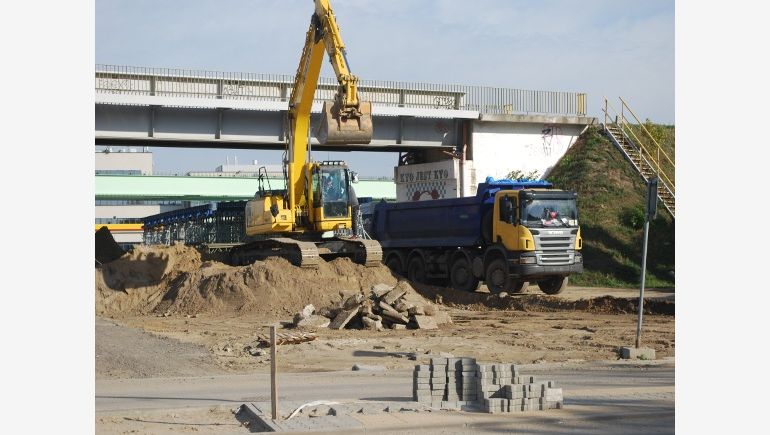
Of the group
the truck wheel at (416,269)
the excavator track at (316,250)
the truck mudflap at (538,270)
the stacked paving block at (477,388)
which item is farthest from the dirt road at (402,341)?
the truck wheel at (416,269)

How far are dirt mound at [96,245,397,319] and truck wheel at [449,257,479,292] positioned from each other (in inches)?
105

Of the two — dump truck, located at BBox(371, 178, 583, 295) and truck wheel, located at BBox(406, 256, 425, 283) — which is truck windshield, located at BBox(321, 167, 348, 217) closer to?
dump truck, located at BBox(371, 178, 583, 295)

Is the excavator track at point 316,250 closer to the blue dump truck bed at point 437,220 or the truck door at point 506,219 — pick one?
the blue dump truck bed at point 437,220

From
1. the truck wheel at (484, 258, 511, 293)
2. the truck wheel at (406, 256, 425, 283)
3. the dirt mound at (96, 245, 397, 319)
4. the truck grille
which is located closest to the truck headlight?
the truck grille

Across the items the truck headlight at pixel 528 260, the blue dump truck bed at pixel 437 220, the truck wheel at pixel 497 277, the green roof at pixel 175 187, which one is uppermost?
the green roof at pixel 175 187

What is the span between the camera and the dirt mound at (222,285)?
26.4 meters

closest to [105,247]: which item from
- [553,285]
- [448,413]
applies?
[553,285]

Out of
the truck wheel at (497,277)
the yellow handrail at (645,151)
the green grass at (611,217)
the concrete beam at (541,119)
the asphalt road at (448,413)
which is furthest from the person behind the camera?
the concrete beam at (541,119)

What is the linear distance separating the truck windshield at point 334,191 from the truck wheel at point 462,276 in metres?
3.82

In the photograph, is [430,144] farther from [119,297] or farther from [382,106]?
[119,297]

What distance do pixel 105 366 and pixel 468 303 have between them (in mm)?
14310

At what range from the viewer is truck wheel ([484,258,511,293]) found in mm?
29531

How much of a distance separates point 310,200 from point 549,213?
7089 mm

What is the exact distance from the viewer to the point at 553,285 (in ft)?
103
